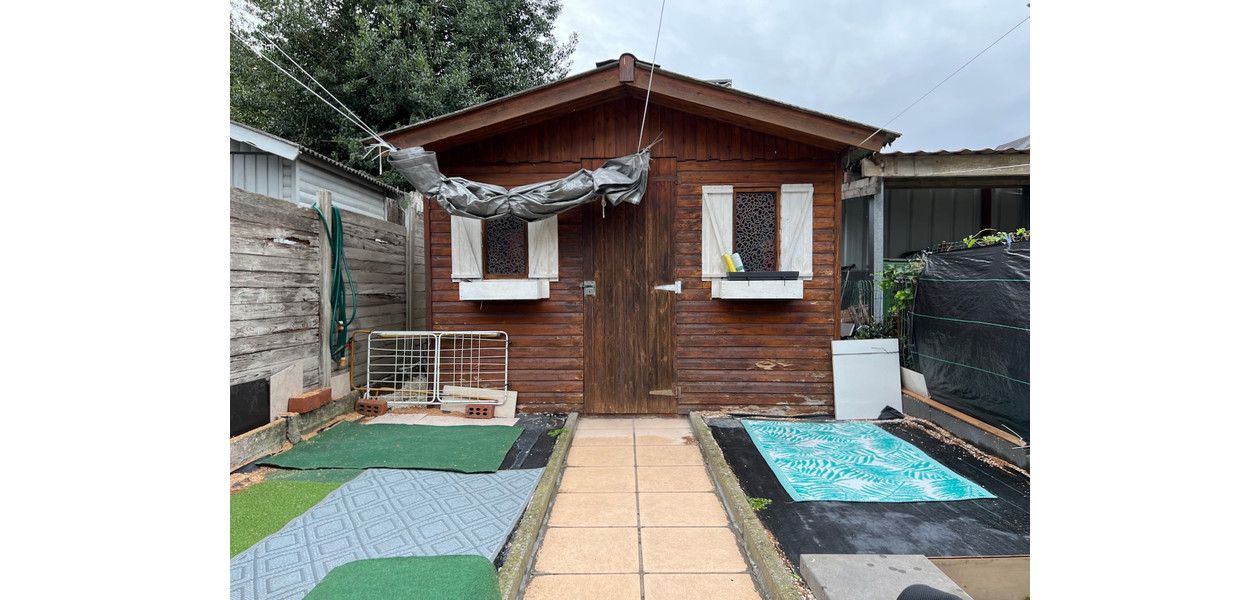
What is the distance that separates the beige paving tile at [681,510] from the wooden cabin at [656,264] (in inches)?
70.1

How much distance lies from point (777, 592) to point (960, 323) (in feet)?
10.0

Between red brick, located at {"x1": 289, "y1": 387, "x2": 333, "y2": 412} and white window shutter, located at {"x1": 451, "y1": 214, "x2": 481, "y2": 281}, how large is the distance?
4.84 ft

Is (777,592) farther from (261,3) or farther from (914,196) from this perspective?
(261,3)

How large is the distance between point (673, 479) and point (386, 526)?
1727 millimetres

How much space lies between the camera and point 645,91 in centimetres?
435

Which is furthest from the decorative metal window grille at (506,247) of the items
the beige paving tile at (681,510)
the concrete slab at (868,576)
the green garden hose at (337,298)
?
the concrete slab at (868,576)

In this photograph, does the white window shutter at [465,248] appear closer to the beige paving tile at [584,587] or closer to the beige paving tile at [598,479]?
the beige paving tile at [598,479]

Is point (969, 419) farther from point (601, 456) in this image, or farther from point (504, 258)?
point (504, 258)

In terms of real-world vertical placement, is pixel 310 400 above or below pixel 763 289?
below

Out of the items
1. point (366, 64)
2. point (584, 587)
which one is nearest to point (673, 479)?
point (584, 587)

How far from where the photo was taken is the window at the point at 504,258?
176 inches

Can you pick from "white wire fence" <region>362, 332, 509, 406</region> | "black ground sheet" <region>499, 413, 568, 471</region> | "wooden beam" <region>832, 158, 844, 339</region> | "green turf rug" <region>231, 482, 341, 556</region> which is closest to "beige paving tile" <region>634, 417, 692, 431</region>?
"black ground sheet" <region>499, 413, 568, 471</region>

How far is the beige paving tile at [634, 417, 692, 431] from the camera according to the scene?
14.4 feet

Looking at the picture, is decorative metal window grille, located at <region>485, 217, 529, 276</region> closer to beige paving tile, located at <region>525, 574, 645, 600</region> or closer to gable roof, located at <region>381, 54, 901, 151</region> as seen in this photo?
gable roof, located at <region>381, 54, 901, 151</region>
